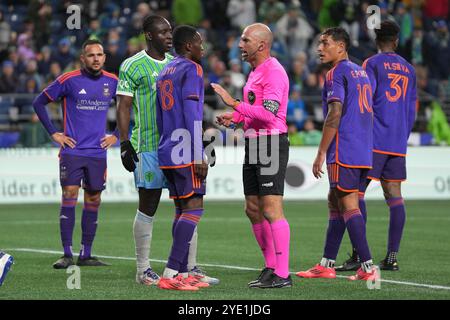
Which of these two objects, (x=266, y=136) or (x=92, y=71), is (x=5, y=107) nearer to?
(x=92, y=71)

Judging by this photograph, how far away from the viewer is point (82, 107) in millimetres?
11641

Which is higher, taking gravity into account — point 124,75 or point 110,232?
point 124,75

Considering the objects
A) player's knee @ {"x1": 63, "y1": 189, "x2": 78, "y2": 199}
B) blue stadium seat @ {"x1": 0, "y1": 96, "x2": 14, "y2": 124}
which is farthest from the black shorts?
blue stadium seat @ {"x1": 0, "y1": 96, "x2": 14, "y2": 124}

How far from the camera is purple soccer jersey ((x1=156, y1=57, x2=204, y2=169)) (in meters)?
8.84

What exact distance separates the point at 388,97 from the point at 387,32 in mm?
660

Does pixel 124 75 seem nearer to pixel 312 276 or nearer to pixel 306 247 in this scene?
pixel 312 276

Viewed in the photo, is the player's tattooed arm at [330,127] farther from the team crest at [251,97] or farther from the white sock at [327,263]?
the white sock at [327,263]

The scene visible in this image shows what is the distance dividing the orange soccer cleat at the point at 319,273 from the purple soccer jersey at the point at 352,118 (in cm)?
101

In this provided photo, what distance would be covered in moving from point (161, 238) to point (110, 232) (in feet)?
3.83

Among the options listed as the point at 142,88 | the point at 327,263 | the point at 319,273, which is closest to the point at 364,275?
the point at 319,273

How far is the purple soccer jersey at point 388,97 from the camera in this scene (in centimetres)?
1076

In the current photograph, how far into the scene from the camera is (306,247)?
1294 cm

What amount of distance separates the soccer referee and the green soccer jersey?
0.82m
